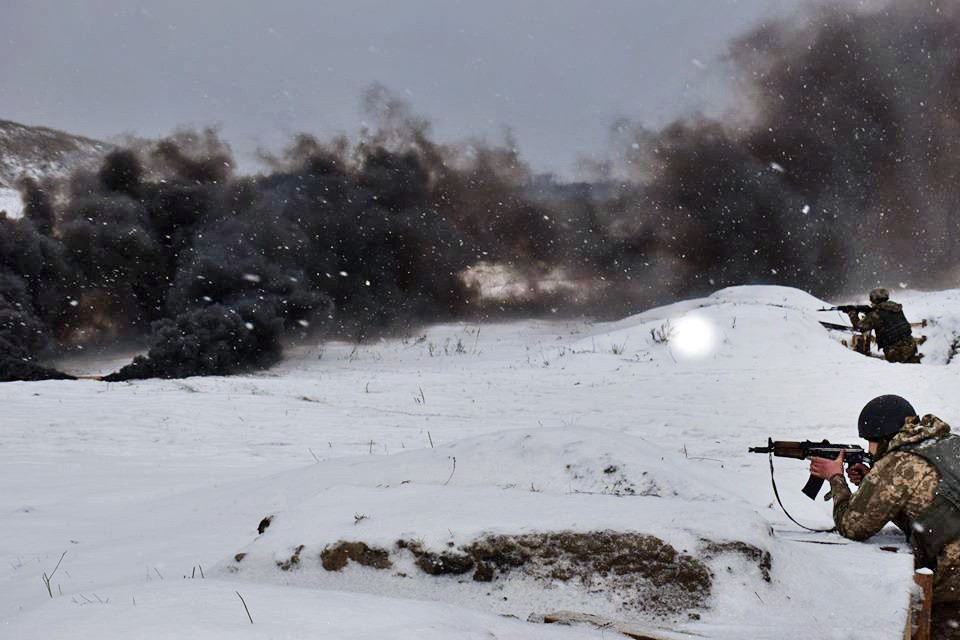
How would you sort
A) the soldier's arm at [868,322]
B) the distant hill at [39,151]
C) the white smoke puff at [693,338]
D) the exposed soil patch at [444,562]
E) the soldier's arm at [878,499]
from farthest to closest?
1. the distant hill at [39,151]
2. the white smoke puff at [693,338]
3. the soldier's arm at [868,322]
4. the soldier's arm at [878,499]
5. the exposed soil patch at [444,562]

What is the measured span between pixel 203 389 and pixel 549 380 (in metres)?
6.33

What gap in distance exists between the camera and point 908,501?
344 cm

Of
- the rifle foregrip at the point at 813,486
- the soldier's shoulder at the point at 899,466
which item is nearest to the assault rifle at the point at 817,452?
the rifle foregrip at the point at 813,486

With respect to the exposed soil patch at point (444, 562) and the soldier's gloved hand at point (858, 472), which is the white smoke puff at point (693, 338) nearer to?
the soldier's gloved hand at point (858, 472)

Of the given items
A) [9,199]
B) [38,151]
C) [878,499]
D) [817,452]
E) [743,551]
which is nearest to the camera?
[743,551]

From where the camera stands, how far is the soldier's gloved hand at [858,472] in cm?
398

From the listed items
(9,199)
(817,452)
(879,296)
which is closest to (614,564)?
(817,452)

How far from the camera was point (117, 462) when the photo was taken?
7129 mm

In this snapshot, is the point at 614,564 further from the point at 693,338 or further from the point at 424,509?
the point at 693,338

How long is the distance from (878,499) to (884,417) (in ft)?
1.52

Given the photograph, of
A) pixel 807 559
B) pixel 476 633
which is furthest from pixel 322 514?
pixel 807 559

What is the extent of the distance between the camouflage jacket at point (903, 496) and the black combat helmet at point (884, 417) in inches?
3.3

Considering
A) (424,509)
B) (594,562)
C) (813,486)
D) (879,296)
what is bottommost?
(594,562)

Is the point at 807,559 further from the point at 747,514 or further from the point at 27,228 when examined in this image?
the point at 27,228
